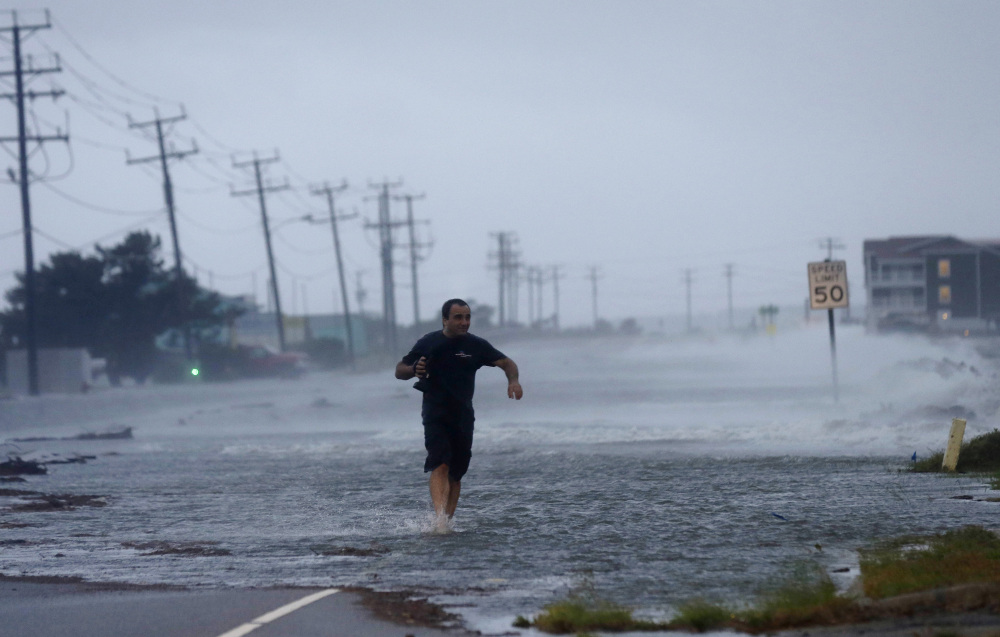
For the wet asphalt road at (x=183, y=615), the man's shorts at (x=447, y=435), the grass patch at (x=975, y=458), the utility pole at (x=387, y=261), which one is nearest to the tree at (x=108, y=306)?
the utility pole at (x=387, y=261)

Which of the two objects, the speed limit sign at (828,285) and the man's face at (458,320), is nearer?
the man's face at (458,320)

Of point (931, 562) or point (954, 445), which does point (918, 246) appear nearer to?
point (954, 445)

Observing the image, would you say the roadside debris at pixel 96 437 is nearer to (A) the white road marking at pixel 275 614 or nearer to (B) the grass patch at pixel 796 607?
(A) the white road marking at pixel 275 614

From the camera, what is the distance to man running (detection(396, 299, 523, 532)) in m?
9.77

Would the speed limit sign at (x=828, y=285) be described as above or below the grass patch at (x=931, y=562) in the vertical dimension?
above

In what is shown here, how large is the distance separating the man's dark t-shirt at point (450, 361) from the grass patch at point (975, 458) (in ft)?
19.9

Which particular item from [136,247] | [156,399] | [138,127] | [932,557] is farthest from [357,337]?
[932,557]

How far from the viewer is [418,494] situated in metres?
12.9

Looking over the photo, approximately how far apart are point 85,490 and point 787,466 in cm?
815

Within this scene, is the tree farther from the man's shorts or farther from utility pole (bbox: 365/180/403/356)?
the man's shorts

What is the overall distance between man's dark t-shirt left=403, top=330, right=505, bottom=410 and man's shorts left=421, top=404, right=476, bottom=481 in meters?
0.07

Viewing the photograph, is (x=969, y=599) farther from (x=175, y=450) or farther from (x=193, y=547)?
(x=175, y=450)

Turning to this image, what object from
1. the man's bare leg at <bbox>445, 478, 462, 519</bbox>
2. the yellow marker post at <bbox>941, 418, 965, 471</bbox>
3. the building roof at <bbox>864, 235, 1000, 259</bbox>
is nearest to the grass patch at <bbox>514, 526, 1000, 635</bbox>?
the man's bare leg at <bbox>445, 478, 462, 519</bbox>

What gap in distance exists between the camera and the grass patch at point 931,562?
6453 mm
